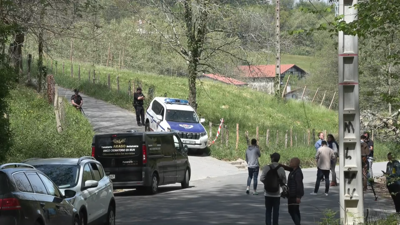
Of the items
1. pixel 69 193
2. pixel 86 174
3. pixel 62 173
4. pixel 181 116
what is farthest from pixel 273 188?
pixel 181 116

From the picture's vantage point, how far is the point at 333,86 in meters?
87.8

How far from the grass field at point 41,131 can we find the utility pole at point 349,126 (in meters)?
9.77

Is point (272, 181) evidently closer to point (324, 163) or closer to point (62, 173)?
point (62, 173)

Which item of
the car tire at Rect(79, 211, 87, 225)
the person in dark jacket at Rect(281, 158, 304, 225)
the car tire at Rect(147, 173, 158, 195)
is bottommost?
the car tire at Rect(147, 173, 158, 195)

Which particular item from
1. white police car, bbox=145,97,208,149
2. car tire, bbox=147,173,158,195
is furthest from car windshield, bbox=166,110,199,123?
car tire, bbox=147,173,158,195

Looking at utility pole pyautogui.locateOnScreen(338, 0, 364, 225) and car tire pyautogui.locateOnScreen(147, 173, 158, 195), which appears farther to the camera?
car tire pyautogui.locateOnScreen(147, 173, 158, 195)

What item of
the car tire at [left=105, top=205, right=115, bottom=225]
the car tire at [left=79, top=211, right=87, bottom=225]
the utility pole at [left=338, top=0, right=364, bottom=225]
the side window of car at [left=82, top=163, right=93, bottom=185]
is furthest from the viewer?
the car tire at [left=105, top=205, right=115, bottom=225]

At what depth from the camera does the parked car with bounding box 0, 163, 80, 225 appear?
28.7 ft

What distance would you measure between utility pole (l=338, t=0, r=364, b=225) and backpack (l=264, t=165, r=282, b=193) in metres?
1.69

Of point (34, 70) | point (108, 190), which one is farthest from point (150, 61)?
point (108, 190)

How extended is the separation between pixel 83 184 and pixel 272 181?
3670mm

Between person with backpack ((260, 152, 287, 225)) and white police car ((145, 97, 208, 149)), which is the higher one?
white police car ((145, 97, 208, 149))

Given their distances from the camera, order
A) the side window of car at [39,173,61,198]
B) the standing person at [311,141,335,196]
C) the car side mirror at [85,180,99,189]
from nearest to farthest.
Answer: the side window of car at [39,173,61,198] → the car side mirror at [85,180,99,189] → the standing person at [311,141,335,196]

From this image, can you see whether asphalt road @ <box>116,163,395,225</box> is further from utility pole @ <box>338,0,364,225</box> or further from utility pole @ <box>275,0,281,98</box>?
utility pole @ <box>275,0,281,98</box>
